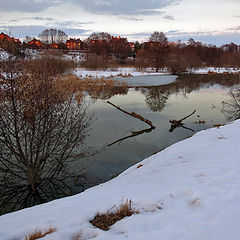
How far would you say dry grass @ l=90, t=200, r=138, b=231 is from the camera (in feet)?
10.5

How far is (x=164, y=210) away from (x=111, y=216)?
90cm

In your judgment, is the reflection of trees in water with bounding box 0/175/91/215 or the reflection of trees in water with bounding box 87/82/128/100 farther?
the reflection of trees in water with bounding box 87/82/128/100

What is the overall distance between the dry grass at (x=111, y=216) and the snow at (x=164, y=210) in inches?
3.9

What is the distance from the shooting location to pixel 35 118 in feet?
20.8

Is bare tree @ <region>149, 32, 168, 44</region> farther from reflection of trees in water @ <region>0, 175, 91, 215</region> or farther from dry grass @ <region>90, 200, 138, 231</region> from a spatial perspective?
dry grass @ <region>90, 200, 138, 231</region>

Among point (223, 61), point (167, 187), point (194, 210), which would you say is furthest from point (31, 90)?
point (223, 61)

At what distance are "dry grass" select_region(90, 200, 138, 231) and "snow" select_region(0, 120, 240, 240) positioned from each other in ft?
0.33

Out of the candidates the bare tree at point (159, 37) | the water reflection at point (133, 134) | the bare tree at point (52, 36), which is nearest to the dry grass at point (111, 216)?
the water reflection at point (133, 134)

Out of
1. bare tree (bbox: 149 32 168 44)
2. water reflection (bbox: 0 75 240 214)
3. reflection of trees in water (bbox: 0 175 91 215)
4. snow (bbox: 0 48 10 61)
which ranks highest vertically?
bare tree (bbox: 149 32 168 44)

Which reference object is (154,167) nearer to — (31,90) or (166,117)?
(31,90)

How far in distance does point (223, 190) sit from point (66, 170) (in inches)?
221

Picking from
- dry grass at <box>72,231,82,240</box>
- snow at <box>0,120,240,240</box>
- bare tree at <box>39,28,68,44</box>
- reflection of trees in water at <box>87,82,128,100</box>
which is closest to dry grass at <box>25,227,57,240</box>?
snow at <box>0,120,240,240</box>

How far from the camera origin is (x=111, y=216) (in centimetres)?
338

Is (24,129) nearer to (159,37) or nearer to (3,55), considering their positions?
(3,55)
